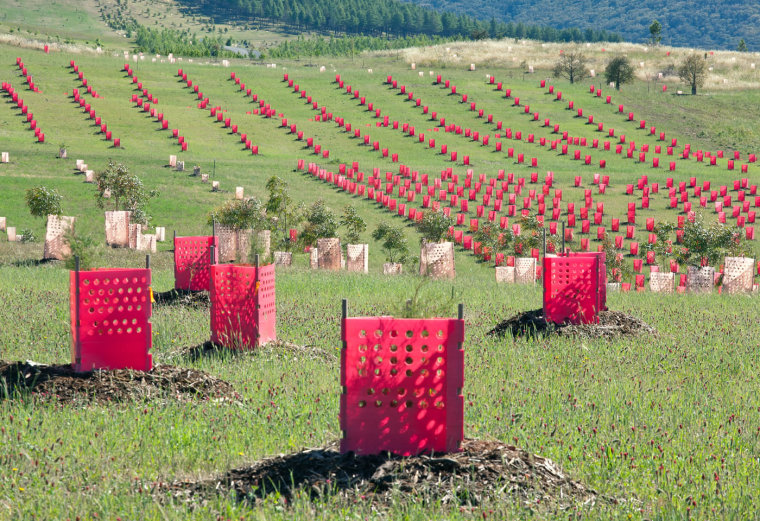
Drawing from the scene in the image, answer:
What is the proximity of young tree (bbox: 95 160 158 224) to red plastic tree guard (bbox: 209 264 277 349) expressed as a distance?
2612 centimetres

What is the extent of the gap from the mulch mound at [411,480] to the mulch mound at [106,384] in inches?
115

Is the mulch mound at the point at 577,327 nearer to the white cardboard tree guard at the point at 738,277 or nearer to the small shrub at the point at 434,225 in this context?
the white cardboard tree guard at the point at 738,277

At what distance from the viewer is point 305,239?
37.7m

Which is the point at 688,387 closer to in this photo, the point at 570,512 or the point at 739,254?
the point at 570,512

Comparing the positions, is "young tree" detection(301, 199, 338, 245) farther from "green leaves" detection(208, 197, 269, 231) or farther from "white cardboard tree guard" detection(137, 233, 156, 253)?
"white cardboard tree guard" detection(137, 233, 156, 253)

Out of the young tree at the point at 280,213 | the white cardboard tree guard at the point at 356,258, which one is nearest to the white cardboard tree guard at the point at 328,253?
the white cardboard tree guard at the point at 356,258

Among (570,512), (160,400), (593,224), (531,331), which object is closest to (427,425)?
(570,512)

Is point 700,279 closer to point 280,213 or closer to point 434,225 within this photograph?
point 434,225

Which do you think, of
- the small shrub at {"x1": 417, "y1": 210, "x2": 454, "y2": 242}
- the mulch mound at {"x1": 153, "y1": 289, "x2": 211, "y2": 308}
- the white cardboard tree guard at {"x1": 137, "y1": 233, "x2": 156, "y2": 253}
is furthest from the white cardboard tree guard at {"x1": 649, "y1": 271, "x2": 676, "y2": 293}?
the white cardboard tree guard at {"x1": 137, "y1": 233, "x2": 156, "y2": 253}

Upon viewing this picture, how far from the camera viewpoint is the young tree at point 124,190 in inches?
1524

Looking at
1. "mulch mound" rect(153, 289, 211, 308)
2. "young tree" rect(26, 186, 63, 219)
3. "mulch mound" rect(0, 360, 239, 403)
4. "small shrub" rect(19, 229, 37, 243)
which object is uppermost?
"young tree" rect(26, 186, 63, 219)

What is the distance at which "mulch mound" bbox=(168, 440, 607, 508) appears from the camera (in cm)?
680

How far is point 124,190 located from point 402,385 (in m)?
33.6

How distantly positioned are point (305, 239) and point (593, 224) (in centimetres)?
1528
